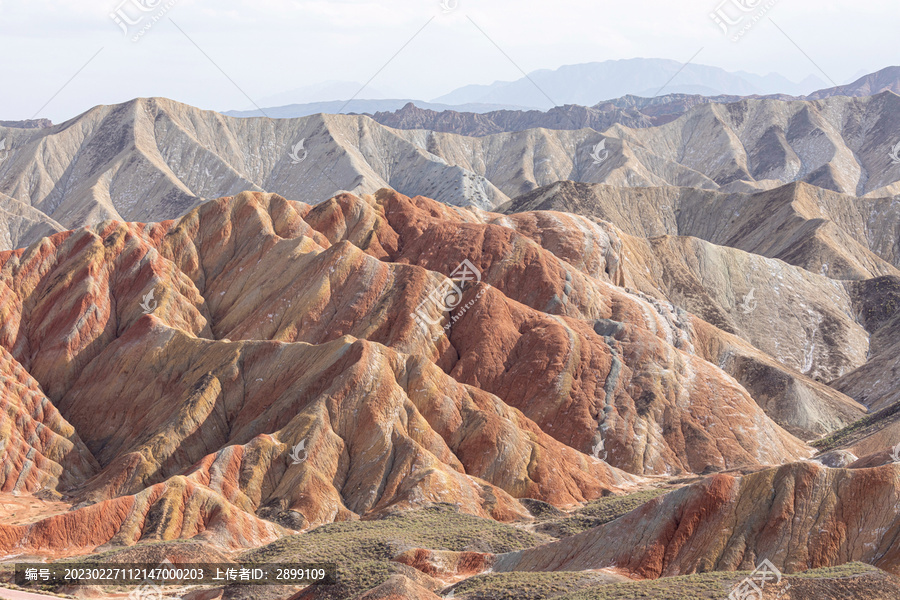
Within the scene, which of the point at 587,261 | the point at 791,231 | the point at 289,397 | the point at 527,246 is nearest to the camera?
the point at 289,397

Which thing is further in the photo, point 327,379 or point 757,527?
point 327,379

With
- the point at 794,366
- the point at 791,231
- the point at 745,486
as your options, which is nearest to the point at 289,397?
the point at 745,486

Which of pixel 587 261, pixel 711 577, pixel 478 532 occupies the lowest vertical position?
pixel 478 532

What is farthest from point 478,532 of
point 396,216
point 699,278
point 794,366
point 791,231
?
point 791,231

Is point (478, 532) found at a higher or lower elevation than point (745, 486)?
lower

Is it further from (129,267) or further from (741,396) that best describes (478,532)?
(129,267)

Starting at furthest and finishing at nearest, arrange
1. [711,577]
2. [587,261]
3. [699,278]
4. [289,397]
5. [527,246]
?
Answer: [699,278]
[587,261]
[527,246]
[289,397]
[711,577]

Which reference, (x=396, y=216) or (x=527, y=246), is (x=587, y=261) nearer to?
(x=527, y=246)

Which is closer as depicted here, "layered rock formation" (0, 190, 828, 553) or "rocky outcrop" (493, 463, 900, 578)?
"rocky outcrop" (493, 463, 900, 578)

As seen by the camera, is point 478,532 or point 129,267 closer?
point 478,532

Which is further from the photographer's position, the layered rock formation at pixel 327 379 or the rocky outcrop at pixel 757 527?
the layered rock formation at pixel 327 379

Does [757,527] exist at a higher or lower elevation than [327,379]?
higher
